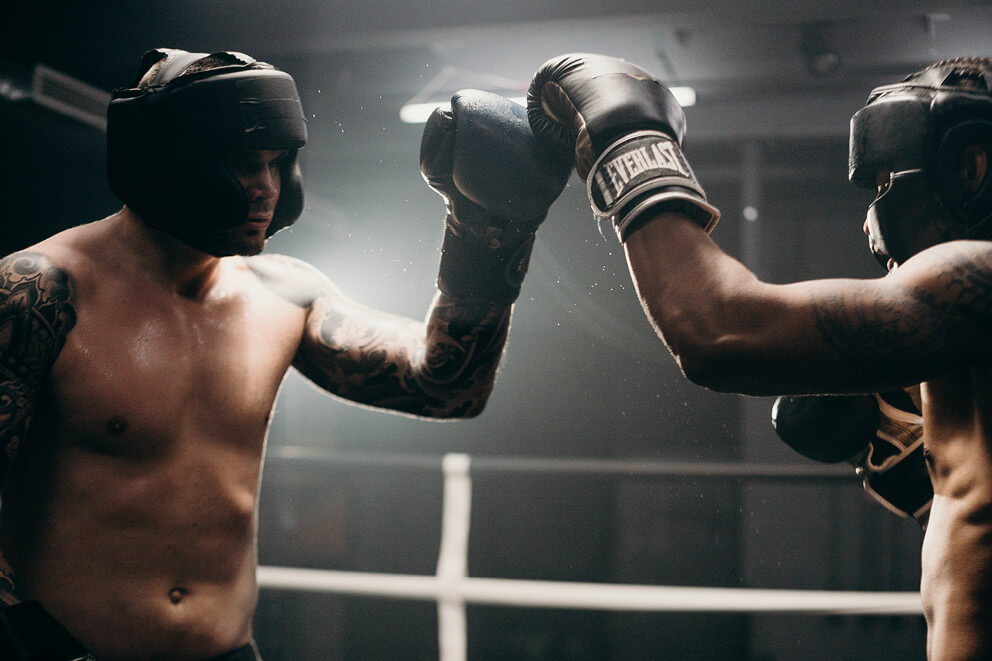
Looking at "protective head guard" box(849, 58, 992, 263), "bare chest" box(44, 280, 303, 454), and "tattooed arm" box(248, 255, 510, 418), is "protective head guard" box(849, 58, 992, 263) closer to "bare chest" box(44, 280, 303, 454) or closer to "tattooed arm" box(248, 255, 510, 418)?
"tattooed arm" box(248, 255, 510, 418)

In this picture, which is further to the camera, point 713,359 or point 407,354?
point 407,354

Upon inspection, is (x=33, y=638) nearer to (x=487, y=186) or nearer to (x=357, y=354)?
(x=357, y=354)

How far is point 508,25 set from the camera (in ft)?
6.33

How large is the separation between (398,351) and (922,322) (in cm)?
93

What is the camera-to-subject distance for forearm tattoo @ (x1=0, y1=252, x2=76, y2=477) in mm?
1026

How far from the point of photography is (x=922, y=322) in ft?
2.93

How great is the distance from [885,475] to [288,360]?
1132 millimetres

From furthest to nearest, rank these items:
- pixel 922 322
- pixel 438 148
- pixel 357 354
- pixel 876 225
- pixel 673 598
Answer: pixel 673 598 → pixel 357 354 → pixel 438 148 → pixel 876 225 → pixel 922 322

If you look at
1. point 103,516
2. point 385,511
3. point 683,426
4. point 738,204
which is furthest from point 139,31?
point 385,511

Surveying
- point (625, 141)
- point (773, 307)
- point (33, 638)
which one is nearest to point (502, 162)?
point (625, 141)

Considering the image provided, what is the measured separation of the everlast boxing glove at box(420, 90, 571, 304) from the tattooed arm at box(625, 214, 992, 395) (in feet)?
1.40

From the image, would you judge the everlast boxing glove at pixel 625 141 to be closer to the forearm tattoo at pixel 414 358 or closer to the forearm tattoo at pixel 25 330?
the forearm tattoo at pixel 414 358

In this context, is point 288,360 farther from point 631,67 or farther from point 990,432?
point 990,432

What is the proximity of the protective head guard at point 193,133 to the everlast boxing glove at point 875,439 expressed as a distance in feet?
3.50
